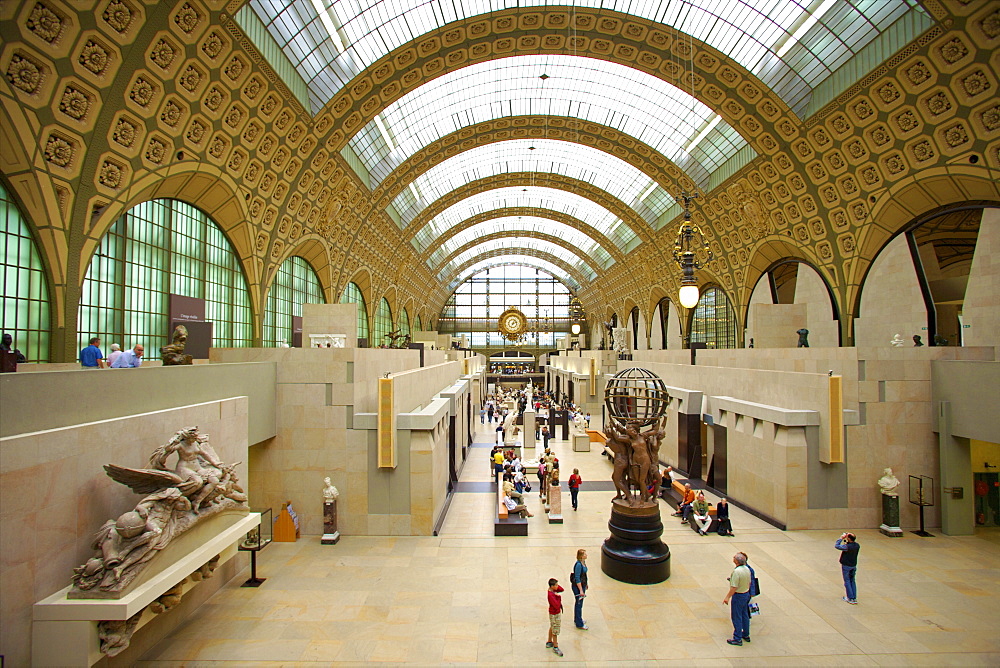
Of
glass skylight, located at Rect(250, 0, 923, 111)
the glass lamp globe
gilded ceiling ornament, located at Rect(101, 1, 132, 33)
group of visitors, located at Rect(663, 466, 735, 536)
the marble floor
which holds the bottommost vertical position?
the marble floor

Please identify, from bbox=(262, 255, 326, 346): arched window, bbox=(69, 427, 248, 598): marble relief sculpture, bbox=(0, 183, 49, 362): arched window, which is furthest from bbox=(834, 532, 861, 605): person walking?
bbox=(262, 255, 326, 346): arched window

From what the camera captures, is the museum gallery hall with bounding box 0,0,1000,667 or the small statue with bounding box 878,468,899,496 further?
the small statue with bounding box 878,468,899,496

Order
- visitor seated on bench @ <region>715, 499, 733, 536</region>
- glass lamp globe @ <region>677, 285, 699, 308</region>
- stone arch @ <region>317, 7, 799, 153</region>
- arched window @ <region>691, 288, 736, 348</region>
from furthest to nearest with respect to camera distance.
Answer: arched window @ <region>691, 288, 736, 348</region> < stone arch @ <region>317, 7, 799, 153</region> < glass lamp globe @ <region>677, 285, 699, 308</region> < visitor seated on bench @ <region>715, 499, 733, 536</region>

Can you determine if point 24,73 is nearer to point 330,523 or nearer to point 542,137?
point 330,523

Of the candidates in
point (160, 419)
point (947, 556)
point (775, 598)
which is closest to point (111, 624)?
point (160, 419)

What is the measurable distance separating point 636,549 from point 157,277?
1545 cm

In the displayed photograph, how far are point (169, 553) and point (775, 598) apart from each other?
9084 mm

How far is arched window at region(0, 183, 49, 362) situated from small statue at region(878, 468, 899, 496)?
18.9 m

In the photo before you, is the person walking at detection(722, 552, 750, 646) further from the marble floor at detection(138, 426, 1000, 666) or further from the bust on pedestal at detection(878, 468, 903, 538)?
the bust on pedestal at detection(878, 468, 903, 538)

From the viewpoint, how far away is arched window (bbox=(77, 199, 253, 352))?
14281 mm

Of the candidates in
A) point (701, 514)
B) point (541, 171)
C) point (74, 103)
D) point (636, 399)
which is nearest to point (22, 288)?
point (74, 103)

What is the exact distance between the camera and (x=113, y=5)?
11.7m

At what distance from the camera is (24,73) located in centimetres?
1066

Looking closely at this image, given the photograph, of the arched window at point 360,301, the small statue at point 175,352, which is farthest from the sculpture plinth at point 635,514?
the arched window at point 360,301
